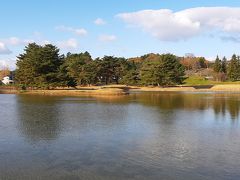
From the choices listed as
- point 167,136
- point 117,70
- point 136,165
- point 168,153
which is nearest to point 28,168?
point 136,165

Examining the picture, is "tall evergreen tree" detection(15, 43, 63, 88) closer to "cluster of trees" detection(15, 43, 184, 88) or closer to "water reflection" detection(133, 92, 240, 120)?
"cluster of trees" detection(15, 43, 184, 88)

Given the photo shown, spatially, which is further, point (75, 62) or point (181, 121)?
point (75, 62)

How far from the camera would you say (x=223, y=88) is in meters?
75.3

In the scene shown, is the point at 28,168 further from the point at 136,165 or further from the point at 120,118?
the point at 120,118

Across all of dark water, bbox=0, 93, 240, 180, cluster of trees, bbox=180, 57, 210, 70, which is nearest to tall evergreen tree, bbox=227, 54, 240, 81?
cluster of trees, bbox=180, 57, 210, 70

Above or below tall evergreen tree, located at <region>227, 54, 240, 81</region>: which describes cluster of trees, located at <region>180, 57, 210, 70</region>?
above

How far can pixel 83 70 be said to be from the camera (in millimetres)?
84438

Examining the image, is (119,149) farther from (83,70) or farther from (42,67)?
(83,70)

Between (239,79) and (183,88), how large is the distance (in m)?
36.4

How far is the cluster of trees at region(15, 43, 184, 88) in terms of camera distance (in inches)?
2377

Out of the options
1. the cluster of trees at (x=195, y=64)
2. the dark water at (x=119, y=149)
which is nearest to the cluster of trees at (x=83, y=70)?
the dark water at (x=119, y=149)

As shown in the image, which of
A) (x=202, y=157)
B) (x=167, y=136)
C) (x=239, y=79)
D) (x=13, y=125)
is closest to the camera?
(x=202, y=157)

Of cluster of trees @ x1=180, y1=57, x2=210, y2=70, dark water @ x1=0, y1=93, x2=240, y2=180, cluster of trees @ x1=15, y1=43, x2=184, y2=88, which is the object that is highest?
cluster of trees @ x1=180, y1=57, x2=210, y2=70

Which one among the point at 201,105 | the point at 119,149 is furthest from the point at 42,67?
the point at 119,149
